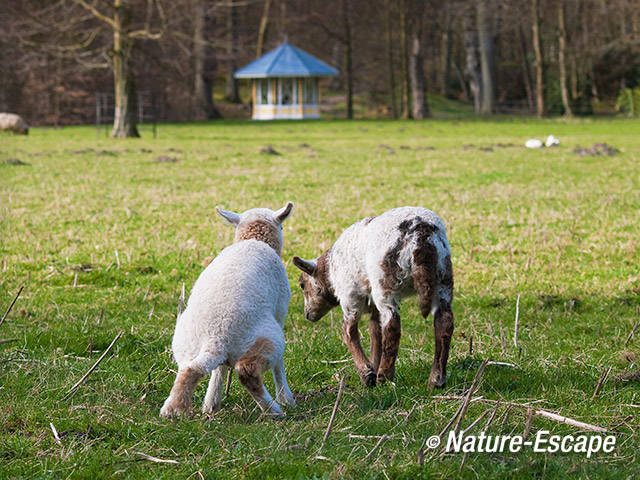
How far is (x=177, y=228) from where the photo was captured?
42.2ft

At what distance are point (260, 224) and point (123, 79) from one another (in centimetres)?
Answer: 3163

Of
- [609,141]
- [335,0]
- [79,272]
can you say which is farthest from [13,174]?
[335,0]

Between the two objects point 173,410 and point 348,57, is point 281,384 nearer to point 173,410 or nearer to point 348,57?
point 173,410

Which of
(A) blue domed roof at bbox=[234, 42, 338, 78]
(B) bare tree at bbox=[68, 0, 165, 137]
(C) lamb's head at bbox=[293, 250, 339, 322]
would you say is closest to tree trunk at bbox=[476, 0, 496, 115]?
(A) blue domed roof at bbox=[234, 42, 338, 78]

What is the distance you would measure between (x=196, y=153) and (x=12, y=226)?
1444 cm

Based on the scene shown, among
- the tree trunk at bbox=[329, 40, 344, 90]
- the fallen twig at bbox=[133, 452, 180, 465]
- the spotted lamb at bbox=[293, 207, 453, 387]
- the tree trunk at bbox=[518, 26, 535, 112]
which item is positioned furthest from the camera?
the tree trunk at bbox=[329, 40, 344, 90]

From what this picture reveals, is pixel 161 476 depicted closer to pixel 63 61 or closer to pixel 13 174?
pixel 13 174

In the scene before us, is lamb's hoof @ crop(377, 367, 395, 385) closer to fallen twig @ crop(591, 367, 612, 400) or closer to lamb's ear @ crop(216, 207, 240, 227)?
fallen twig @ crop(591, 367, 612, 400)

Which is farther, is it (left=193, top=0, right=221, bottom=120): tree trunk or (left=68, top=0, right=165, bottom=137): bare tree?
(left=193, top=0, right=221, bottom=120): tree trunk

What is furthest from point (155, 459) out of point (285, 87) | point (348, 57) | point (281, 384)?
point (285, 87)

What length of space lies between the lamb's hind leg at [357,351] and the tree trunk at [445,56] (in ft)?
207

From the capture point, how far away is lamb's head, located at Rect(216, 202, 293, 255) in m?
6.11

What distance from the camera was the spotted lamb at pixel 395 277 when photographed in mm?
5324

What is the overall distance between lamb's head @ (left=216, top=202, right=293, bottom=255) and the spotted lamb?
1.92ft
